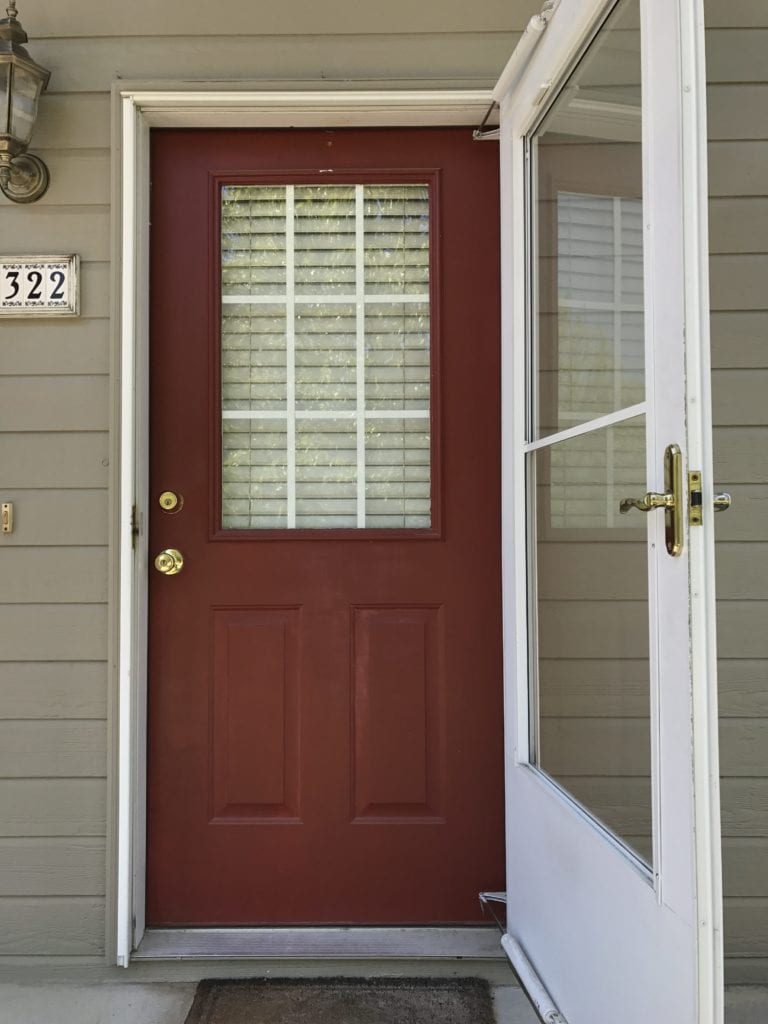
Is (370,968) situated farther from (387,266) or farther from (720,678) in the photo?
(387,266)

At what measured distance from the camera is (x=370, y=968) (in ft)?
6.25


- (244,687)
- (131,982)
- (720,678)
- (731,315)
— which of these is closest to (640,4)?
(731,315)

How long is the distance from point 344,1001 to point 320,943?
0.18 m

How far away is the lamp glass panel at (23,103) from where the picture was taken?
183 cm

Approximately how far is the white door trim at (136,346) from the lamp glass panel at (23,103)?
181 mm

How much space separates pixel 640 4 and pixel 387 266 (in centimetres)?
89

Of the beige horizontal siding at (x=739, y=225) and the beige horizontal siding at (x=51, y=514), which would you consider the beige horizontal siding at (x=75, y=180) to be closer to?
the beige horizontal siding at (x=51, y=514)

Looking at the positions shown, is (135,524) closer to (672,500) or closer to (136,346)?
(136,346)

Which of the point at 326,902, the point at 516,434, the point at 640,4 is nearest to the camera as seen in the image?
the point at 640,4

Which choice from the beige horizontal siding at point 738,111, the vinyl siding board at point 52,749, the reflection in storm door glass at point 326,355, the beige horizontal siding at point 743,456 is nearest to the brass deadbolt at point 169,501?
the reflection in storm door glass at point 326,355

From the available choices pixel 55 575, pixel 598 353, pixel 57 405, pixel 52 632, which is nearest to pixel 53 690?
pixel 52 632

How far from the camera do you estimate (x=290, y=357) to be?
2.09m

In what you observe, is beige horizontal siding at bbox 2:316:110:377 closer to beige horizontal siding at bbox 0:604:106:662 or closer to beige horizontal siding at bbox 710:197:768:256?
beige horizontal siding at bbox 0:604:106:662

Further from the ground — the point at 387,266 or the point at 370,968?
the point at 387,266
